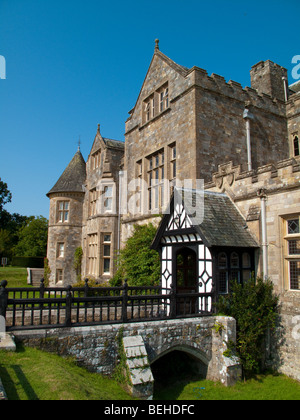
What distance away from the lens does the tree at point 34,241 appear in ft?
157

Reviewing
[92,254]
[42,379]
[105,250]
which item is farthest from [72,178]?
[42,379]

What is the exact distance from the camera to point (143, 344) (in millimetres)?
8234

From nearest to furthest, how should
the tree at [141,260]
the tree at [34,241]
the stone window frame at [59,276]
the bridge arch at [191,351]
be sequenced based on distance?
the bridge arch at [191,351] < the tree at [141,260] < the stone window frame at [59,276] < the tree at [34,241]

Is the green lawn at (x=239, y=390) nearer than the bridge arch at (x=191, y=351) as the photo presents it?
Yes

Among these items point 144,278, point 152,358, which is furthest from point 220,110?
point 152,358

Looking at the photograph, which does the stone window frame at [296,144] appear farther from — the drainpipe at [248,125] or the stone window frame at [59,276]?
the stone window frame at [59,276]

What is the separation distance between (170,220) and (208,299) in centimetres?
331

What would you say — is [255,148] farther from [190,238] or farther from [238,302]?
[238,302]

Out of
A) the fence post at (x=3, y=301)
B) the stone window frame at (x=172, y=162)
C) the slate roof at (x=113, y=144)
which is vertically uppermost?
the slate roof at (x=113, y=144)

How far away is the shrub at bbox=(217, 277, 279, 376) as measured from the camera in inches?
370

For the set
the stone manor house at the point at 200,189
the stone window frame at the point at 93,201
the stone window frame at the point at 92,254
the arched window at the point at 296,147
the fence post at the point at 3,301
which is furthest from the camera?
the stone window frame at the point at 93,201

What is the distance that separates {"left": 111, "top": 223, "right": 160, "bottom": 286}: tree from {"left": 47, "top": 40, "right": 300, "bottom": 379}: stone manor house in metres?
0.85

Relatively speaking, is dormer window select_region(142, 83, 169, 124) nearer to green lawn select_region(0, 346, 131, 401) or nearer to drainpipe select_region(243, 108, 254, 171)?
drainpipe select_region(243, 108, 254, 171)

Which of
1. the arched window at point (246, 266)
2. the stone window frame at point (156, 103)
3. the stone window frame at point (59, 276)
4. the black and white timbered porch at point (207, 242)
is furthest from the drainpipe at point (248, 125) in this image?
the stone window frame at point (59, 276)
